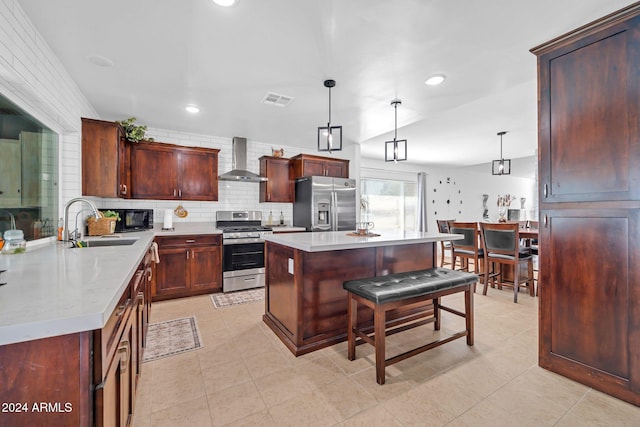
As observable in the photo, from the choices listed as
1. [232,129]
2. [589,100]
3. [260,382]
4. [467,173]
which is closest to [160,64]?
[232,129]

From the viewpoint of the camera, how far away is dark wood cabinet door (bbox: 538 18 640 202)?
1615 mm

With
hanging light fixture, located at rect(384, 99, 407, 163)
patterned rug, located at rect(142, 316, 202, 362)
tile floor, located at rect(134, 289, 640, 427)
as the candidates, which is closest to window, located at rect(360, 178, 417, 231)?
hanging light fixture, located at rect(384, 99, 407, 163)

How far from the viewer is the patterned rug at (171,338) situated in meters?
2.29

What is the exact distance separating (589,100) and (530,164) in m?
8.42

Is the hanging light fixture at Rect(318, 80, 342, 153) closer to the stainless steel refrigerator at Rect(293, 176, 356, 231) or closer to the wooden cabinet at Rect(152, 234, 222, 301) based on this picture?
the stainless steel refrigerator at Rect(293, 176, 356, 231)

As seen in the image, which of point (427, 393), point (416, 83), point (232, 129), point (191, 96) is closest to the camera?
point (427, 393)

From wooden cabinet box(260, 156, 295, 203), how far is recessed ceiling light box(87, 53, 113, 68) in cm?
260

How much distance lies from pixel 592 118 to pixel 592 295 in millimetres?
1152

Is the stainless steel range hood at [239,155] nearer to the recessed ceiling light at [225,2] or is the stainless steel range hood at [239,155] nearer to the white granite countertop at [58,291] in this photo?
the recessed ceiling light at [225,2]

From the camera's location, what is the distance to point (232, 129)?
434 centimetres

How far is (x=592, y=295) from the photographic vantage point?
177 cm

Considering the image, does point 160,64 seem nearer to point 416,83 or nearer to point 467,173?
point 416,83

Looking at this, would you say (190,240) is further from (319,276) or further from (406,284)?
(406,284)

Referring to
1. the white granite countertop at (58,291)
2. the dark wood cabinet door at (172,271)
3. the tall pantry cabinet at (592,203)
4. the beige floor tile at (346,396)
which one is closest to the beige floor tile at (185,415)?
the beige floor tile at (346,396)
